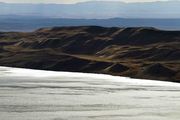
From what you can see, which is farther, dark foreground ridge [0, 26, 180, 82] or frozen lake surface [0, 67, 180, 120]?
dark foreground ridge [0, 26, 180, 82]

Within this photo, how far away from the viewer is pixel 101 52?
127062mm

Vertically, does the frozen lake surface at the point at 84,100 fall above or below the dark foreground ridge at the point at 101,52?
above

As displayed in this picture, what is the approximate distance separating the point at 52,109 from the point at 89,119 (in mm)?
5682

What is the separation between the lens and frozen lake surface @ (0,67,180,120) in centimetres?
4331

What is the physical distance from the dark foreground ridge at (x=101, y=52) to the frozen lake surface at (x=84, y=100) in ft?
69.5

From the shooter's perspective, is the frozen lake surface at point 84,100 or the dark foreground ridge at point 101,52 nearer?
the frozen lake surface at point 84,100

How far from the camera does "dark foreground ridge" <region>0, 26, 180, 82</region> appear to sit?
92125 mm

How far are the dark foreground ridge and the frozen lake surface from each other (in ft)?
69.5

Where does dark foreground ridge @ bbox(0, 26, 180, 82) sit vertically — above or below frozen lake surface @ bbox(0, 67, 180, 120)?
below

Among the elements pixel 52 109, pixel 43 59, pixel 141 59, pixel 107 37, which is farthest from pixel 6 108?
pixel 107 37

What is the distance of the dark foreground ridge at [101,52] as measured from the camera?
92.1m

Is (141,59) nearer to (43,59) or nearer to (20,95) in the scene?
(43,59)

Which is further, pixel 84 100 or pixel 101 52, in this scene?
pixel 101 52

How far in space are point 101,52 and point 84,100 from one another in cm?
7519
